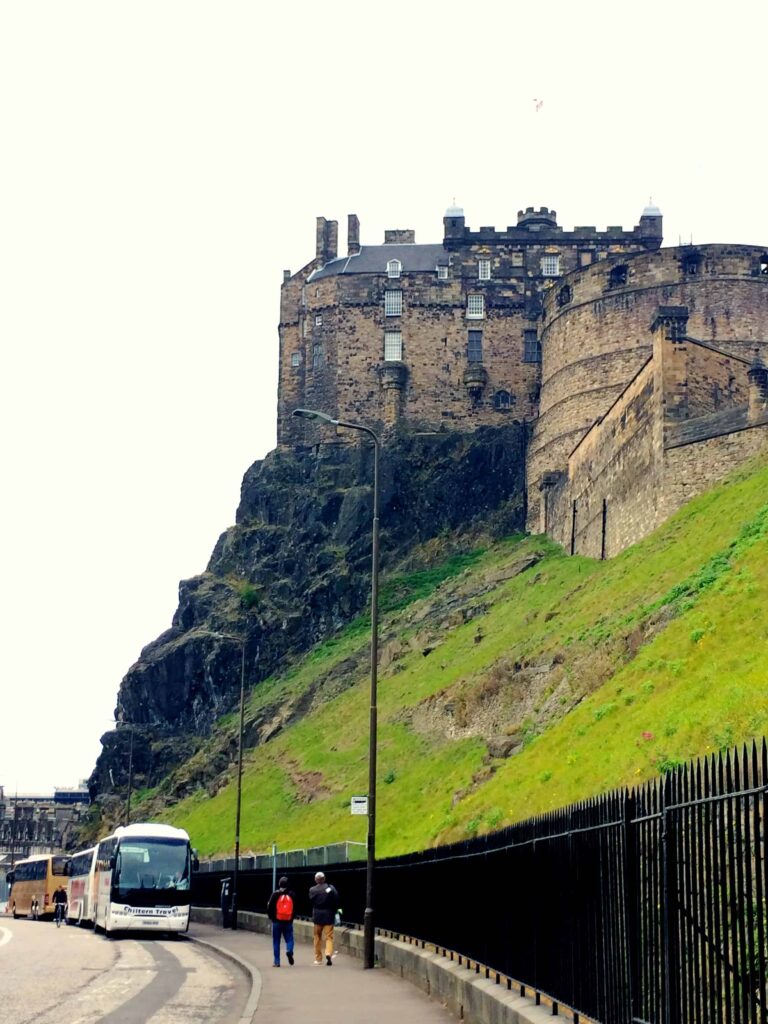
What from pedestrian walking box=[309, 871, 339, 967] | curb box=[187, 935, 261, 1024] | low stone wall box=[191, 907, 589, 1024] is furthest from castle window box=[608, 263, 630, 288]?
pedestrian walking box=[309, 871, 339, 967]

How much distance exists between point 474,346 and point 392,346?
5.00 m

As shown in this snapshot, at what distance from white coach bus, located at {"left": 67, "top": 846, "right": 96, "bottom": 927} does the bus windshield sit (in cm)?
494

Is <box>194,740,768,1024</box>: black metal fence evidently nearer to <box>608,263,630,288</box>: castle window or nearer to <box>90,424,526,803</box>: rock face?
<box>608,263,630,288</box>: castle window

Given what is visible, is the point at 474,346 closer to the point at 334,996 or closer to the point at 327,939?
the point at 327,939

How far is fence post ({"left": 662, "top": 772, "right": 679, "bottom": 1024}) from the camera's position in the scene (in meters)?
8.60

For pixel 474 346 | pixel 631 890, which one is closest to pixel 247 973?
pixel 631 890

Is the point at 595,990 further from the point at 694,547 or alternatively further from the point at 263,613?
the point at 263,613

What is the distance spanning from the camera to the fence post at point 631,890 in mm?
9672

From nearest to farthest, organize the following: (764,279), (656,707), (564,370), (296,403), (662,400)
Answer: (656,707), (662,400), (764,279), (564,370), (296,403)

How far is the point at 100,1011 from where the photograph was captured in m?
18.2

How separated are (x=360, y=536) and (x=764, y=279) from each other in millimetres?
26619

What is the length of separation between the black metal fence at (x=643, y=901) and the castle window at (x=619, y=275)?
61885 mm

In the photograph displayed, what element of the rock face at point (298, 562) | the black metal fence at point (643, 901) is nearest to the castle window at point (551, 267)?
the rock face at point (298, 562)

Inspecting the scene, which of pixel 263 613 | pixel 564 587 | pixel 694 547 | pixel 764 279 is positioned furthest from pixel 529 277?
pixel 694 547
